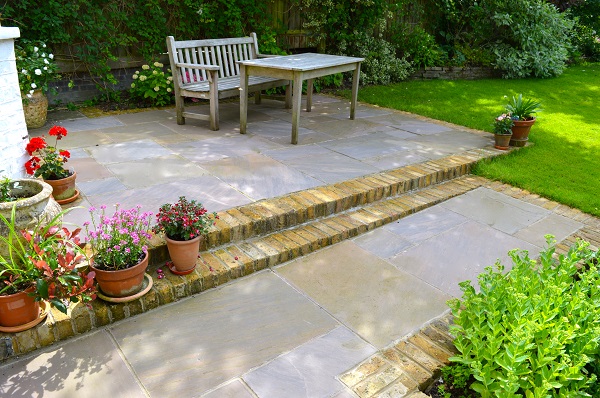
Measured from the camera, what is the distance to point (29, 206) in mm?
2379

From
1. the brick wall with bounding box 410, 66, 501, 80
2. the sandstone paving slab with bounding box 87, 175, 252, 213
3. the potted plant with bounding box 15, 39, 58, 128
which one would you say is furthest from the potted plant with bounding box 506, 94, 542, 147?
the potted plant with bounding box 15, 39, 58, 128

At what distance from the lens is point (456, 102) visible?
748 cm

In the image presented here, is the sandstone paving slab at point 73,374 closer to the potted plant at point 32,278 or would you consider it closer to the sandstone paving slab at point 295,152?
the potted plant at point 32,278

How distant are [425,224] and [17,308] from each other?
284 centimetres

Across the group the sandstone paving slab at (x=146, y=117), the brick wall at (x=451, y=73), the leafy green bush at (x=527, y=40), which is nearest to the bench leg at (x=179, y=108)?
the sandstone paving slab at (x=146, y=117)

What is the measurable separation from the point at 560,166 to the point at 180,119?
13.7ft

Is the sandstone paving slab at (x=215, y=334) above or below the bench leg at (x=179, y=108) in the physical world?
below

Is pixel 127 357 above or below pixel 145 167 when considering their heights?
below

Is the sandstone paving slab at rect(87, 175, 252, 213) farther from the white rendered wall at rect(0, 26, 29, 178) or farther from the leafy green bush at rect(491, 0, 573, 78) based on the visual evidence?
the leafy green bush at rect(491, 0, 573, 78)

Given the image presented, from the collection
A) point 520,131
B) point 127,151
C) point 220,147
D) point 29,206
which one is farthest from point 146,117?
point 520,131

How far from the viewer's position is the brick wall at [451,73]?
942 cm

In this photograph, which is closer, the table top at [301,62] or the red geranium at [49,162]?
the red geranium at [49,162]

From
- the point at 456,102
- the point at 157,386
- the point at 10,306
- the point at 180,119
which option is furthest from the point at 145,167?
the point at 456,102

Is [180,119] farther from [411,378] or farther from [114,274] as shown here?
[411,378]
